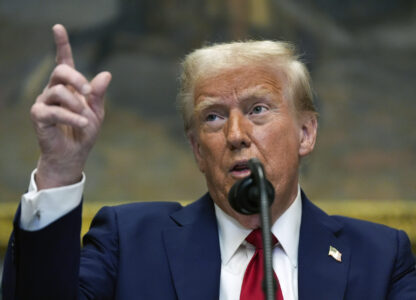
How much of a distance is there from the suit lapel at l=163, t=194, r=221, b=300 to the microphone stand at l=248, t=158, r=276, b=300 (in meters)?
0.83

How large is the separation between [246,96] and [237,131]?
0.17 metres

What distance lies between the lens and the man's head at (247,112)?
2.90 metres

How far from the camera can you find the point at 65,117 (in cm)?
198

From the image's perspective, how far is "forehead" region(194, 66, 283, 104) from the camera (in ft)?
9.75

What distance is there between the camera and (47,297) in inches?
88.2

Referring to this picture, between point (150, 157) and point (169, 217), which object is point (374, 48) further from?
point (169, 217)

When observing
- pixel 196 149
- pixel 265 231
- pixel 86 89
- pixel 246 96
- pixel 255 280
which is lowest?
pixel 255 280

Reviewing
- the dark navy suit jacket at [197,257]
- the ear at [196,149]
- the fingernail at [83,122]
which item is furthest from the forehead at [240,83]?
the fingernail at [83,122]

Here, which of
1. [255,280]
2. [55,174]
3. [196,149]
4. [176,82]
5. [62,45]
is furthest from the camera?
[176,82]

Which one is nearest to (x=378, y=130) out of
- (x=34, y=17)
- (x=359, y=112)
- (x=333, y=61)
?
(x=359, y=112)

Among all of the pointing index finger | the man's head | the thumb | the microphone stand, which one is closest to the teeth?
the man's head

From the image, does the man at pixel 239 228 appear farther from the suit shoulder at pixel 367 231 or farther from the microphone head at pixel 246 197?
the microphone head at pixel 246 197

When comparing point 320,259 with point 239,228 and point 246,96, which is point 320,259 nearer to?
point 239,228

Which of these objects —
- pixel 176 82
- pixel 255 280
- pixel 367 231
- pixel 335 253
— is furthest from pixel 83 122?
pixel 176 82
